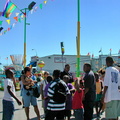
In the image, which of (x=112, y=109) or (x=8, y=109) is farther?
(x=8, y=109)

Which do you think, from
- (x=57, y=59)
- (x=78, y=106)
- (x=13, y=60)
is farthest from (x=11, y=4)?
(x=57, y=59)

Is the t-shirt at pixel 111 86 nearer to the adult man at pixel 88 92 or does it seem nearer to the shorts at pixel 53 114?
the adult man at pixel 88 92

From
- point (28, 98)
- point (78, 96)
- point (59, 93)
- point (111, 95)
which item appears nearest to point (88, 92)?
point (78, 96)

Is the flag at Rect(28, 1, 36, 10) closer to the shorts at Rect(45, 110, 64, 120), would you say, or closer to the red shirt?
the red shirt

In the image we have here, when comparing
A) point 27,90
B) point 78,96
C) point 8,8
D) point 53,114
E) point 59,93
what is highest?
point 8,8

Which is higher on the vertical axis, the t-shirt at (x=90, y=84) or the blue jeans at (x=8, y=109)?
the t-shirt at (x=90, y=84)

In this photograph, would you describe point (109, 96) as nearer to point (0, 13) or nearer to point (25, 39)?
point (0, 13)

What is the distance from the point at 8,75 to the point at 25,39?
13.1m

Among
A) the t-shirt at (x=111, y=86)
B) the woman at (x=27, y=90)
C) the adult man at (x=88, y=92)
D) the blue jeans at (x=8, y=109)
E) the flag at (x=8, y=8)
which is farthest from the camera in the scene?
the flag at (x=8, y=8)

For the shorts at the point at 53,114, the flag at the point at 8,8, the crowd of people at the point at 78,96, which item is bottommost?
the shorts at the point at 53,114

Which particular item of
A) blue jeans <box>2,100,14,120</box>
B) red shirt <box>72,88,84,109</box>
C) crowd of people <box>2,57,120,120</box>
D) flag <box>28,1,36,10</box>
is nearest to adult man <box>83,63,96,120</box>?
crowd of people <box>2,57,120,120</box>

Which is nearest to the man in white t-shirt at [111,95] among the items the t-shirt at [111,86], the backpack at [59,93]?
the t-shirt at [111,86]

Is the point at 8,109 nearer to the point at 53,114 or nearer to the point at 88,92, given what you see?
the point at 53,114

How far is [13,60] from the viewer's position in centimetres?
3731
